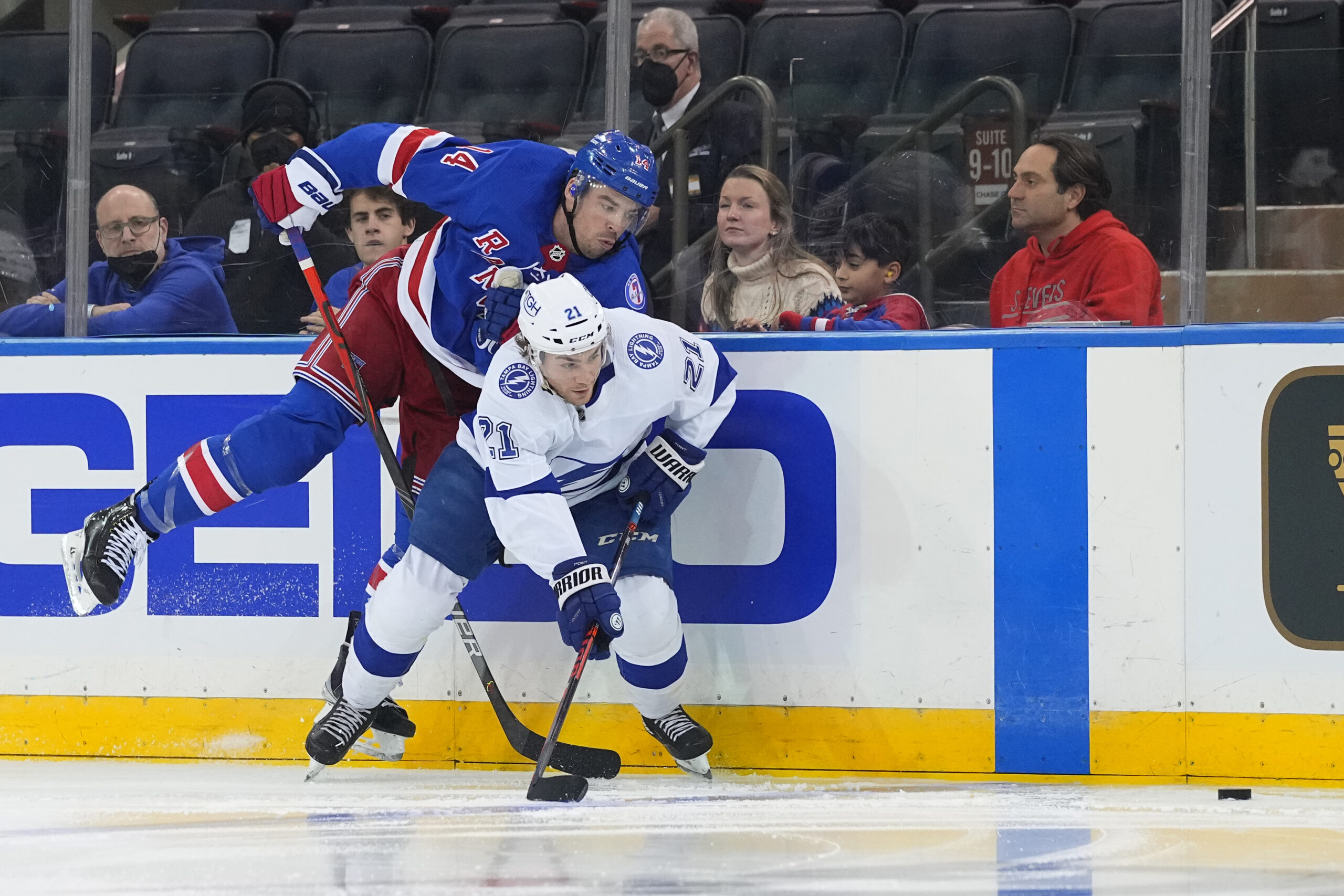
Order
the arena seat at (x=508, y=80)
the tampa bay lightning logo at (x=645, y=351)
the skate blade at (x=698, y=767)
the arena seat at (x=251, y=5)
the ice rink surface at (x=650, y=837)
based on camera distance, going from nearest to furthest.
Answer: the ice rink surface at (x=650, y=837)
the tampa bay lightning logo at (x=645, y=351)
the skate blade at (x=698, y=767)
the arena seat at (x=508, y=80)
the arena seat at (x=251, y=5)

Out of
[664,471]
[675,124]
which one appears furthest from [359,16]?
[664,471]

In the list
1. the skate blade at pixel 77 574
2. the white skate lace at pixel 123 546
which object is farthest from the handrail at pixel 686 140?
the skate blade at pixel 77 574

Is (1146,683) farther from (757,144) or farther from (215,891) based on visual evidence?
(215,891)

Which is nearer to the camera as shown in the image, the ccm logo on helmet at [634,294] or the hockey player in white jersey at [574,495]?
the hockey player in white jersey at [574,495]

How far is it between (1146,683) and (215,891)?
6.14ft

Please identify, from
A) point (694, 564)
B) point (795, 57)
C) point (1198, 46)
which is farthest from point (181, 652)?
point (1198, 46)

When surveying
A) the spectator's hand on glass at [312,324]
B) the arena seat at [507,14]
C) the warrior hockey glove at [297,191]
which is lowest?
the spectator's hand on glass at [312,324]

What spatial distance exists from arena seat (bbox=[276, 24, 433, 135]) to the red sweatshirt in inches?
54.1

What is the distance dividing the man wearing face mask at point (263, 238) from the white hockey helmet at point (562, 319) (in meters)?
0.72

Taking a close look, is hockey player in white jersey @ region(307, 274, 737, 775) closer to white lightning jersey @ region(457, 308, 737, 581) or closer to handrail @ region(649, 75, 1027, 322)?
white lightning jersey @ region(457, 308, 737, 581)

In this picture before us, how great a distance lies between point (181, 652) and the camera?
3.35m

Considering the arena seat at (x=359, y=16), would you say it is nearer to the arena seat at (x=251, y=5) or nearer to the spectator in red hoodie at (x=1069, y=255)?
the arena seat at (x=251, y=5)

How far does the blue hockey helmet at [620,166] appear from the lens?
2.91m

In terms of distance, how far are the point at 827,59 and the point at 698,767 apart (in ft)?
5.02
